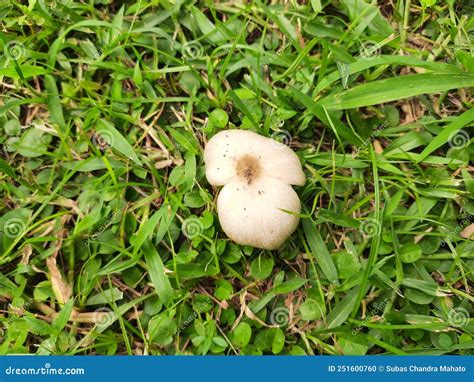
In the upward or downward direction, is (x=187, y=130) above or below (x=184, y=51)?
below

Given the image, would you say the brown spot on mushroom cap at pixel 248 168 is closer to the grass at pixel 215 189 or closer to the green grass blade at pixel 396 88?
the grass at pixel 215 189

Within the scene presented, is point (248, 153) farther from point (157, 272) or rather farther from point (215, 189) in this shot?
point (157, 272)

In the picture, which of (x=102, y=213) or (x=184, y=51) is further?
(x=184, y=51)

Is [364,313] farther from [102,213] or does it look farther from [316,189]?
[102,213]

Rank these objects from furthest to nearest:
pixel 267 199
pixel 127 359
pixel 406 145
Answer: pixel 406 145, pixel 127 359, pixel 267 199

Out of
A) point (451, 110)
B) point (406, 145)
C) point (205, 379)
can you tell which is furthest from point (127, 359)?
point (451, 110)

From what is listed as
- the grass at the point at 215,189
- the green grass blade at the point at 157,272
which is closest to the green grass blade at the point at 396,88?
the grass at the point at 215,189

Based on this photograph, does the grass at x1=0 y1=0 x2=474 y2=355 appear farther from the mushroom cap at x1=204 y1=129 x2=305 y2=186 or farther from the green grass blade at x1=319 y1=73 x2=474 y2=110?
the mushroom cap at x1=204 y1=129 x2=305 y2=186


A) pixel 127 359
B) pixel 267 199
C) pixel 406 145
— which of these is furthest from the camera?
pixel 406 145
